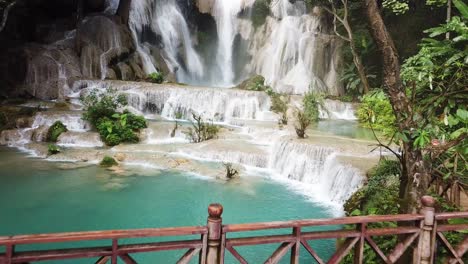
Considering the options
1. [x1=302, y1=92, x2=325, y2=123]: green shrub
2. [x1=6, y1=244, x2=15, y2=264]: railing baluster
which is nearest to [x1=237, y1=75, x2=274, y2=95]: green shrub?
[x1=302, y1=92, x2=325, y2=123]: green shrub

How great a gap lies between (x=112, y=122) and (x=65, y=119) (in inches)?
101

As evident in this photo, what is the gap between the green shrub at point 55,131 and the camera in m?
14.2

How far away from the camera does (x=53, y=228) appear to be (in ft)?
23.8

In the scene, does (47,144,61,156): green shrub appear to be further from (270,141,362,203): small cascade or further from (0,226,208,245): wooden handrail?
(0,226,208,245): wooden handrail

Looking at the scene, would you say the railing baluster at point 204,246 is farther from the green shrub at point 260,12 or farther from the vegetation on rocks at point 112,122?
the green shrub at point 260,12

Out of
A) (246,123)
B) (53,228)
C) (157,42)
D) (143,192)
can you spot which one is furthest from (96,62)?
(53,228)

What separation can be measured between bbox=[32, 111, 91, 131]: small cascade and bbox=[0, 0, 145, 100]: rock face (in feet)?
14.2

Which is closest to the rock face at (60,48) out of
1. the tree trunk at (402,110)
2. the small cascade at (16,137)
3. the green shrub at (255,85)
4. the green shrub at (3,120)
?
the green shrub at (3,120)

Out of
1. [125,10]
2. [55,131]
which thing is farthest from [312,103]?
[125,10]

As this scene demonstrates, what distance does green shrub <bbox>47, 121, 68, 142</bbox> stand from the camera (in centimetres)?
→ 1420

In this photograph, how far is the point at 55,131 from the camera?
1433 cm

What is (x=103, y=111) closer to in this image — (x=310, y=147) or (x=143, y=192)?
(x=143, y=192)

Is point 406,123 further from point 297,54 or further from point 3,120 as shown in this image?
point 297,54

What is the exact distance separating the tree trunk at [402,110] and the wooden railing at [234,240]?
1.32ft
